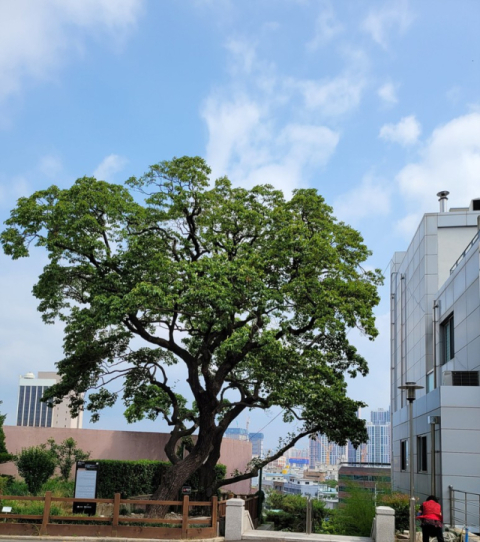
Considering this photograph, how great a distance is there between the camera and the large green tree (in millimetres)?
22312

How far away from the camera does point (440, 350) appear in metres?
30.2

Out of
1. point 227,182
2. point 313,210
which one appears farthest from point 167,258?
point 313,210

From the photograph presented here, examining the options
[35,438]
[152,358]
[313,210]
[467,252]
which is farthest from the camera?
[35,438]

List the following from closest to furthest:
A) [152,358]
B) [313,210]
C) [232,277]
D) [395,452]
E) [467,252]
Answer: [232,277]
[313,210]
[467,252]
[152,358]
[395,452]

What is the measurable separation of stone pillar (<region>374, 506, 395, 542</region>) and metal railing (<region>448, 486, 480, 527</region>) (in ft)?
13.5

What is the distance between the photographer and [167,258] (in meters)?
23.0

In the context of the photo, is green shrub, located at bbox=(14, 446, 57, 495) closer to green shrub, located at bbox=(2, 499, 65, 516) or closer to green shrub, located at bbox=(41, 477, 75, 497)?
green shrub, located at bbox=(41, 477, 75, 497)

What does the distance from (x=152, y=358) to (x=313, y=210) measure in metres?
9.13

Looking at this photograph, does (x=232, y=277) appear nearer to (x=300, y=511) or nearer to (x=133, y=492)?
(x=300, y=511)

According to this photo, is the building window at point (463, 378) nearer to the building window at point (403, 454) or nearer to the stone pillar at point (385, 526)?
the stone pillar at point (385, 526)

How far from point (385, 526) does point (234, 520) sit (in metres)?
4.10

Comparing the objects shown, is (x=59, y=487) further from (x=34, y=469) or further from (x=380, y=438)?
(x=380, y=438)

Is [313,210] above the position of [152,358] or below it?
above

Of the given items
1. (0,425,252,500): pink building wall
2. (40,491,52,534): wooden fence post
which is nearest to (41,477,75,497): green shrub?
(0,425,252,500): pink building wall
